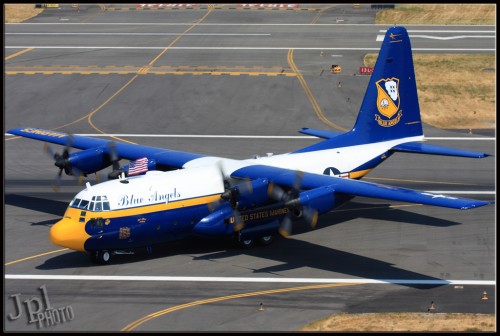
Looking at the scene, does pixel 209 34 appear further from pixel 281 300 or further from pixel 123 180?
pixel 281 300

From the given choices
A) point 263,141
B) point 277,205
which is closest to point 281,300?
point 277,205

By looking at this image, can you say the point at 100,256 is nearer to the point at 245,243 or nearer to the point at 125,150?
the point at 245,243

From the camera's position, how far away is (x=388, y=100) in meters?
49.1

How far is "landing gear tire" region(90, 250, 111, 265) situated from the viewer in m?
41.1

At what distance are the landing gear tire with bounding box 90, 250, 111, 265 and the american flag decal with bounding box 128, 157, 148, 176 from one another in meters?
5.32

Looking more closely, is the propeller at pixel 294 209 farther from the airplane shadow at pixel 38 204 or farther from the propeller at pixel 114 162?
the airplane shadow at pixel 38 204

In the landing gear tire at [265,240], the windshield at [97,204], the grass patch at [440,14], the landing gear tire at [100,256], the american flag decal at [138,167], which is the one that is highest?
the grass patch at [440,14]

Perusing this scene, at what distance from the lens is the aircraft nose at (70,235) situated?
1556 inches

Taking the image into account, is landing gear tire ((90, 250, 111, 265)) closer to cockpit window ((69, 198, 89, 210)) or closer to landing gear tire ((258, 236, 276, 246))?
cockpit window ((69, 198, 89, 210))

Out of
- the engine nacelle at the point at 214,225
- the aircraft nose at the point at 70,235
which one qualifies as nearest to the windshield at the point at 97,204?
the aircraft nose at the point at 70,235

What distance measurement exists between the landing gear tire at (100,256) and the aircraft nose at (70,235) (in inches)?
46.2

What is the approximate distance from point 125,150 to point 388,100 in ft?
48.5

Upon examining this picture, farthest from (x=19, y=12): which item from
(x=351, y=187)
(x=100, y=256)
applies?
(x=351, y=187)

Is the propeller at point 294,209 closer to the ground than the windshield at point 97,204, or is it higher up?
closer to the ground
